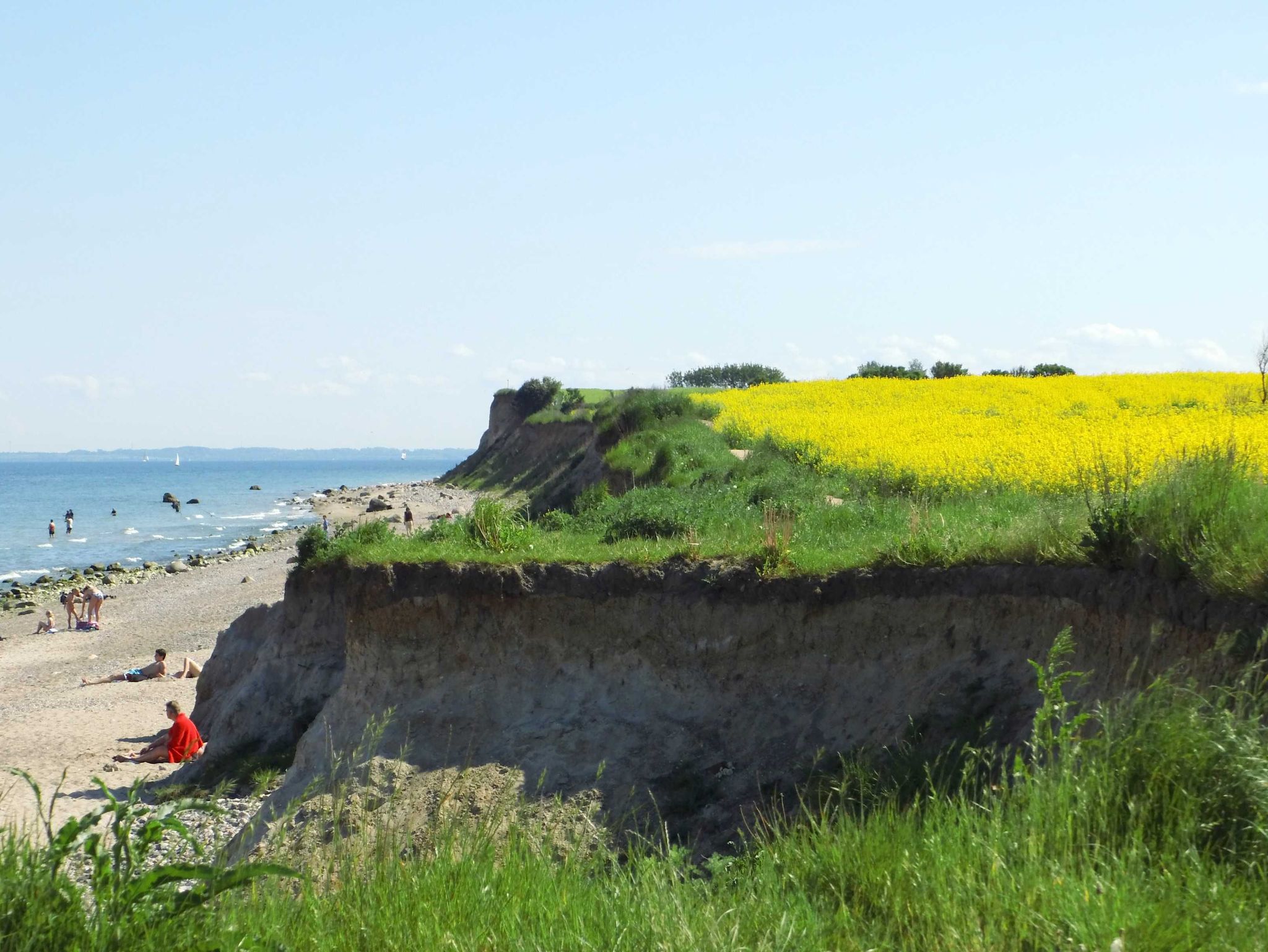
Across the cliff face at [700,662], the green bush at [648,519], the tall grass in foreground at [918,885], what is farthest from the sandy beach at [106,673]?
the green bush at [648,519]

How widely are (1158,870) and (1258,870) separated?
1.45ft

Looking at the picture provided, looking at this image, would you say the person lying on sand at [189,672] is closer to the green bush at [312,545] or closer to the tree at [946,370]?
the green bush at [312,545]

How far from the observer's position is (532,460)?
71188mm

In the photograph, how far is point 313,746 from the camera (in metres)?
15.3

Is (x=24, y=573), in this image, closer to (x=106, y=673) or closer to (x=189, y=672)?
(x=106, y=673)

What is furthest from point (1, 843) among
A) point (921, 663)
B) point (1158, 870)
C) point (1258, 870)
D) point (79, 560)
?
point (79, 560)

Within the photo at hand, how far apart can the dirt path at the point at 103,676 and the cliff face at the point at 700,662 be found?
191 inches

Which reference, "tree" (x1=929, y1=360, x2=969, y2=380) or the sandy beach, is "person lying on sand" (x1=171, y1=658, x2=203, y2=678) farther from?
"tree" (x1=929, y1=360, x2=969, y2=380)

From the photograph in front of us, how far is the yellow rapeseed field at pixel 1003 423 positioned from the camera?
19156 millimetres

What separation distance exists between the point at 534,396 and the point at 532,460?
60.2 feet

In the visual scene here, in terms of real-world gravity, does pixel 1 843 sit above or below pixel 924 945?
above

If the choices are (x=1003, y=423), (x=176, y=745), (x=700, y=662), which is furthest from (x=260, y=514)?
(x=700, y=662)

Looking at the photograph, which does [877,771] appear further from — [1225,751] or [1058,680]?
[1225,751]

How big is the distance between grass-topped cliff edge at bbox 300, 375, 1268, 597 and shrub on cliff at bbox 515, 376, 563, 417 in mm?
61754
